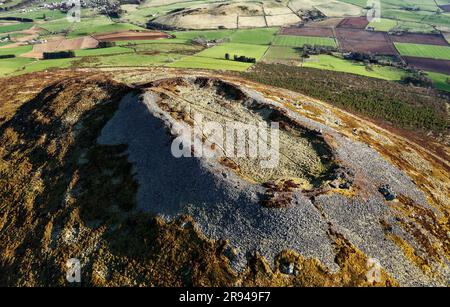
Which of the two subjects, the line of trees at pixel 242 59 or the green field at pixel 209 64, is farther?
the line of trees at pixel 242 59

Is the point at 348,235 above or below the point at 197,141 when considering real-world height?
below

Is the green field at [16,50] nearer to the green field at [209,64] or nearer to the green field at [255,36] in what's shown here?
the green field at [209,64]

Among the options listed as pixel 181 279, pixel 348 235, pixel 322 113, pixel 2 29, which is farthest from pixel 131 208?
pixel 2 29

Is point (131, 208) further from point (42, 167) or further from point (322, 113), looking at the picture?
point (322, 113)

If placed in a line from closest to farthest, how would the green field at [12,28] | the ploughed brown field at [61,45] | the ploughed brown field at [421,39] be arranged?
the ploughed brown field at [61,45] → the ploughed brown field at [421,39] → the green field at [12,28]

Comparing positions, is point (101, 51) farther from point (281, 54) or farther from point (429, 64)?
point (429, 64)

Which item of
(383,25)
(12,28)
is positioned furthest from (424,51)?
(12,28)

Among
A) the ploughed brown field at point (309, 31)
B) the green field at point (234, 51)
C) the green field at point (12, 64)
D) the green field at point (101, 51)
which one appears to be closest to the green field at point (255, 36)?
the ploughed brown field at point (309, 31)
